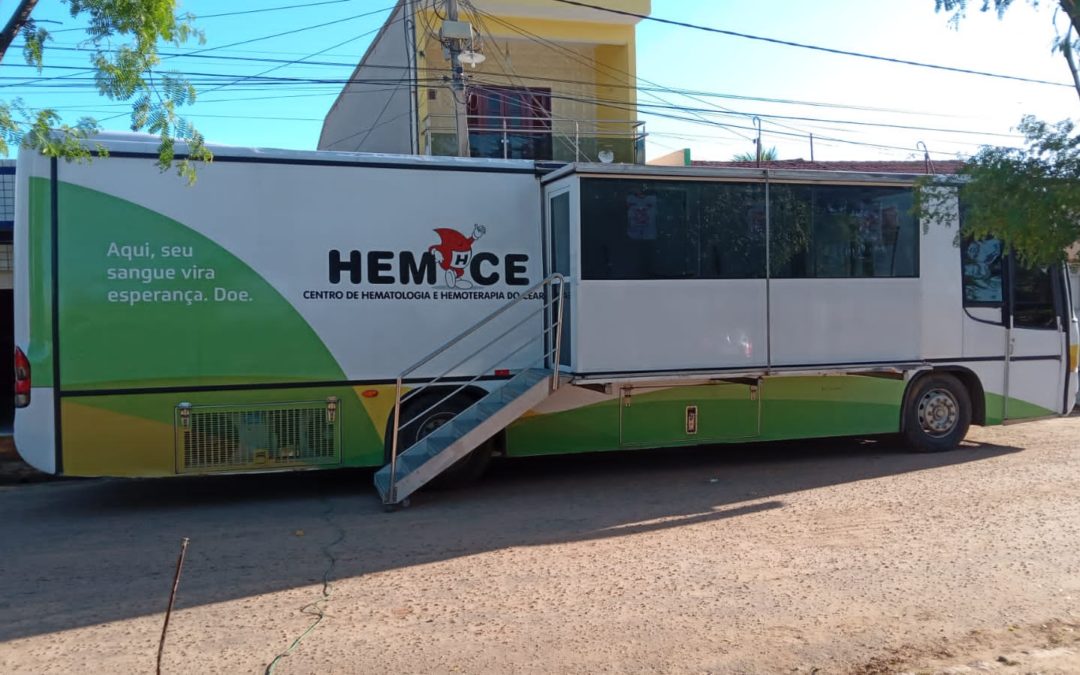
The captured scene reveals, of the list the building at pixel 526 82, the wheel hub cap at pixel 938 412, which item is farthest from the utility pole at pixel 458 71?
the wheel hub cap at pixel 938 412

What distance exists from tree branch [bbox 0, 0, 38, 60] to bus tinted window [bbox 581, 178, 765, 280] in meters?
5.03

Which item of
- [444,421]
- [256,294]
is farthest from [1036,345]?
[256,294]

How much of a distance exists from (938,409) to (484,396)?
18.3 ft

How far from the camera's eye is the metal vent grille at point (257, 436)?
323 inches

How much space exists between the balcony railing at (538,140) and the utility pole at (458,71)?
7.71 ft

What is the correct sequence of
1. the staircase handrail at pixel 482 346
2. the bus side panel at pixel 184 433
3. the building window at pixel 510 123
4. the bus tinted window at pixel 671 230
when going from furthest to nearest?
the building window at pixel 510 123, the bus tinted window at pixel 671 230, the staircase handrail at pixel 482 346, the bus side panel at pixel 184 433

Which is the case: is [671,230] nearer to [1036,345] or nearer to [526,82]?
[1036,345]

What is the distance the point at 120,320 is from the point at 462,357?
316cm

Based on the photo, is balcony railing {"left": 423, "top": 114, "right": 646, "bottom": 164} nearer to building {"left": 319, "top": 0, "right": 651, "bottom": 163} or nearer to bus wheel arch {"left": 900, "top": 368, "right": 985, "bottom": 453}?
building {"left": 319, "top": 0, "right": 651, "bottom": 163}

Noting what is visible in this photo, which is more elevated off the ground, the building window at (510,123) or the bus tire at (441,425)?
the building window at (510,123)

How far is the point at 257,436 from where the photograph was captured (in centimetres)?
837

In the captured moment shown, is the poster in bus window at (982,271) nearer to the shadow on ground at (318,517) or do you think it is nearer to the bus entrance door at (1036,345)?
the bus entrance door at (1036,345)

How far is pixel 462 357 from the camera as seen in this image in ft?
29.8

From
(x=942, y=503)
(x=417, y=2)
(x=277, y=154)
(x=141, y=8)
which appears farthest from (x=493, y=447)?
(x=417, y=2)
